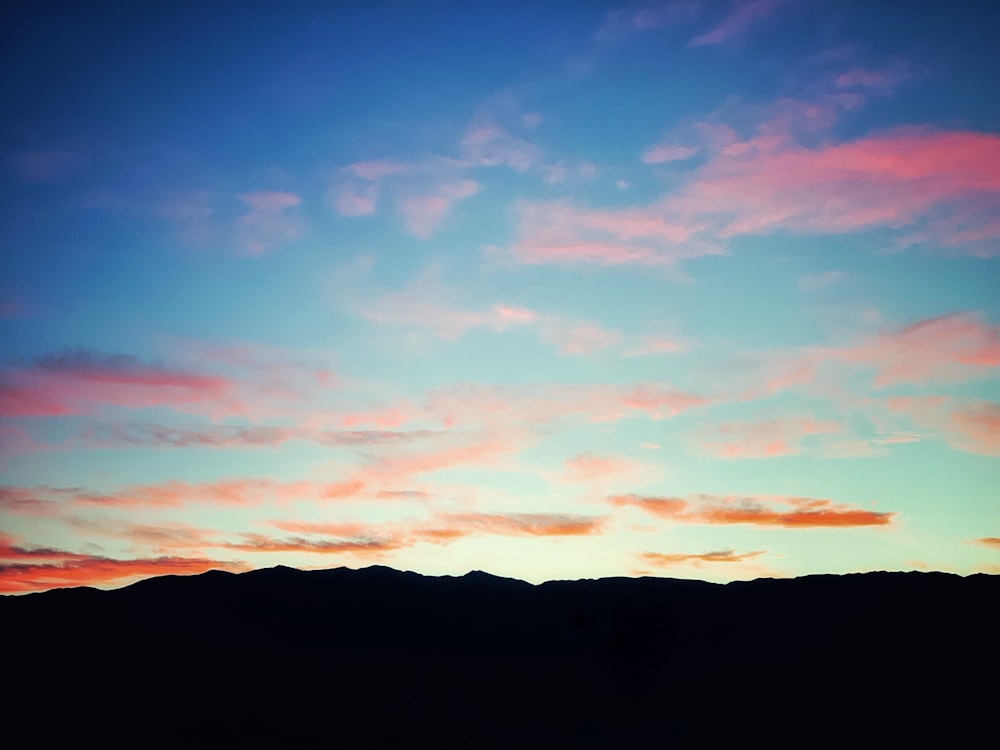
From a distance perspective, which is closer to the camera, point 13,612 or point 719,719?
point 719,719

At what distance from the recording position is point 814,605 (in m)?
84.1

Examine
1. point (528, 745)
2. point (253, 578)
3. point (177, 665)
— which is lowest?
point (528, 745)

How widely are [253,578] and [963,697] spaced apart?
82233 mm

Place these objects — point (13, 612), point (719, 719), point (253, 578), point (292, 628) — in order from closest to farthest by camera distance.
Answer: point (719, 719)
point (13, 612)
point (292, 628)
point (253, 578)

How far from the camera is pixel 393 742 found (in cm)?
5547

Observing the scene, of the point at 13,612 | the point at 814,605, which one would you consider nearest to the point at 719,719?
the point at 814,605

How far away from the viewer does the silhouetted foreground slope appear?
54844mm

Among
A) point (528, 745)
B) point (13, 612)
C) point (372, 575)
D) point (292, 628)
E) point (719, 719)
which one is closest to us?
point (528, 745)

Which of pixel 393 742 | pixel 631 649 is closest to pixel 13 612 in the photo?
pixel 393 742

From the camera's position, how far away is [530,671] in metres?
74.3

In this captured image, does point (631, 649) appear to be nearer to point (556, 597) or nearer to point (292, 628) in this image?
point (556, 597)

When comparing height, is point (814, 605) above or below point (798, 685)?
above

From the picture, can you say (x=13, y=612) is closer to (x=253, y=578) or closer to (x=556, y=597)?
(x=253, y=578)

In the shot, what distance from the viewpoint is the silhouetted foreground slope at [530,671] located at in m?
54.8
